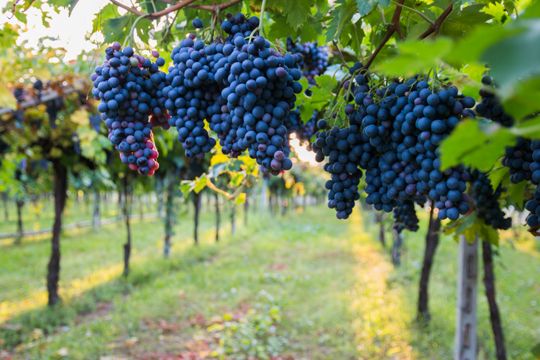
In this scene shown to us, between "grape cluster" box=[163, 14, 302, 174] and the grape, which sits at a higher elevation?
"grape cluster" box=[163, 14, 302, 174]

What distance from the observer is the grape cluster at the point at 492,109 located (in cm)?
105

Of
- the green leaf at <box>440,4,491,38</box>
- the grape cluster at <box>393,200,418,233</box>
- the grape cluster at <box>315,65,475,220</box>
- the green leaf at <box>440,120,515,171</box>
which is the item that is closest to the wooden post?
the grape cluster at <box>393,200,418,233</box>

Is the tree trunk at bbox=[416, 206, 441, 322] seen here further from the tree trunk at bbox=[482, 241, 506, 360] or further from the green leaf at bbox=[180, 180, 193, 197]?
the green leaf at bbox=[180, 180, 193, 197]

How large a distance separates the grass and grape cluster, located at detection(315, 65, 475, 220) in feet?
19.3

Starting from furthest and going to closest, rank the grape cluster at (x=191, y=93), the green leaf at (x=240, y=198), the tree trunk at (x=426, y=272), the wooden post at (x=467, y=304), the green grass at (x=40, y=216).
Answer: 1. the green grass at (x=40, y=216)
2. the tree trunk at (x=426, y=272)
3. the wooden post at (x=467, y=304)
4. the green leaf at (x=240, y=198)
5. the grape cluster at (x=191, y=93)

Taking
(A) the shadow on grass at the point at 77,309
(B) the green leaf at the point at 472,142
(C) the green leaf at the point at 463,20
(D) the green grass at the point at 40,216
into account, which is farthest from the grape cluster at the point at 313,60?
(D) the green grass at the point at 40,216

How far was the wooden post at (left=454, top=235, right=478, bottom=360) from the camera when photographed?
4137mm

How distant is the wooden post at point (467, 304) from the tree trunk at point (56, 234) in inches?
276

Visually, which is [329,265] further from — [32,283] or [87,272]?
[32,283]

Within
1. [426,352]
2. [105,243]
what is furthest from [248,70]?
[105,243]

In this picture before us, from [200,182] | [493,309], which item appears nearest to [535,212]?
[200,182]

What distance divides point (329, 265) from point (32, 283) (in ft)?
25.0

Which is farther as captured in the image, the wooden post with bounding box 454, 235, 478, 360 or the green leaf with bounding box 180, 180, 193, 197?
the wooden post with bounding box 454, 235, 478, 360

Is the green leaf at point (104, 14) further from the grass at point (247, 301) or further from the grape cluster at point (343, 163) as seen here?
the grass at point (247, 301)
